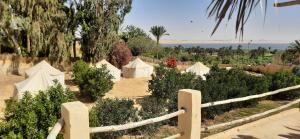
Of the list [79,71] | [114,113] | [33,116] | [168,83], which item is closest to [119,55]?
[79,71]

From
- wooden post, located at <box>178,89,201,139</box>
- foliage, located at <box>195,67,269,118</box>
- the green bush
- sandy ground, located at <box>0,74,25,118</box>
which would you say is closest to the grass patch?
foliage, located at <box>195,67,269,118</box>

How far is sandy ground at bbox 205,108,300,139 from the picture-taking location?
23.5 ft

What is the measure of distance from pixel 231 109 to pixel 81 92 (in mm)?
11588

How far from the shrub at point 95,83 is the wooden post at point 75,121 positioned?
52.2ft

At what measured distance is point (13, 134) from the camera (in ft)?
22.5

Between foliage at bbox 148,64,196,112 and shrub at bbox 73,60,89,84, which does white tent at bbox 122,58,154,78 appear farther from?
foliage at bbox 148,64,196,112

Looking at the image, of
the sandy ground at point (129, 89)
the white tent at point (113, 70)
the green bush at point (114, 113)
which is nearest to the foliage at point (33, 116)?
the green bush at point (114, 113)

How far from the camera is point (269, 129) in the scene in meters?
7.80

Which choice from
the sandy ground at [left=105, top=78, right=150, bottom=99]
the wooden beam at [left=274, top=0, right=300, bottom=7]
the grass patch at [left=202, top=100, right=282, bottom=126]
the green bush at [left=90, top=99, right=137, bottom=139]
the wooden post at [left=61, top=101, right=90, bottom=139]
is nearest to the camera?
the wooden post at [left=61, top=101, right=90, bottom=139]

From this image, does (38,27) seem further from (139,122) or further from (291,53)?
(291,53)

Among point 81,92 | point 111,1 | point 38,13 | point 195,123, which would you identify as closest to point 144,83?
point 81,92

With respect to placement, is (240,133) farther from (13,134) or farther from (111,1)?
(111,1)

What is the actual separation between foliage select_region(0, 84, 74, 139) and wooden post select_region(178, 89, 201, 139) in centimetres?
332

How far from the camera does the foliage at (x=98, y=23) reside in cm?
2755
